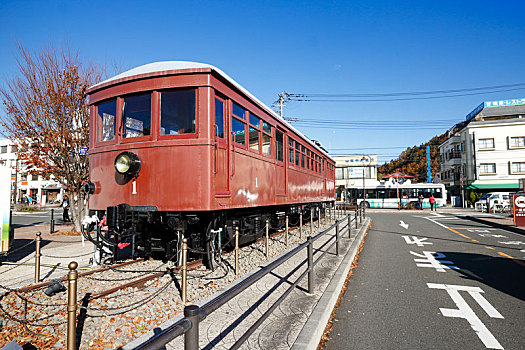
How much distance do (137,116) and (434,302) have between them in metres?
5.50

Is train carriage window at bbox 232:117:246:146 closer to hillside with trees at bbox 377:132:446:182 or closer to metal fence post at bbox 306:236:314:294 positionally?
metal fence post at bbox 306:236:314:294

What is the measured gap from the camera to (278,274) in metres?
5.67

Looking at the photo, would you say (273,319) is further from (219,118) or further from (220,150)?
(219,118)

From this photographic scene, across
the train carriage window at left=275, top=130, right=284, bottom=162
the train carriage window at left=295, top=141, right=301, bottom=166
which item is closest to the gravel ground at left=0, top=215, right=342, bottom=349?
the train carriage window at left=275, top=130, right=284, bottom=162

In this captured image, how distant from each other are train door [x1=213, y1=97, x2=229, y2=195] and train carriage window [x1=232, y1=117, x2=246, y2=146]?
1.12ft

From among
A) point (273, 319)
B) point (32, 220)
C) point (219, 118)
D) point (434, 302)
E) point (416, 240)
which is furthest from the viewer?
point (32, 220)

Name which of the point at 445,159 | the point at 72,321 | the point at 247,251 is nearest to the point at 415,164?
the point at 445,159

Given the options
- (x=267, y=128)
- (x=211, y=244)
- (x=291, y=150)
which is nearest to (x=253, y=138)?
(x=267, y=128)

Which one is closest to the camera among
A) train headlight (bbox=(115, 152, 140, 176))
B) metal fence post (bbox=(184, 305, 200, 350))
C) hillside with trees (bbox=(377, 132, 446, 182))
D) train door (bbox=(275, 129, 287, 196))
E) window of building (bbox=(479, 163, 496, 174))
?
metal fence post (bbox=(184, 305, 200, 350))

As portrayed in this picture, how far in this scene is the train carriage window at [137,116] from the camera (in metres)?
5.63

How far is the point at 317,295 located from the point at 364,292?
1.00 m

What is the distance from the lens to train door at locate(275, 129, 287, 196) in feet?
28.1

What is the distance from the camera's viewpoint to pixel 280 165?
8875 mm

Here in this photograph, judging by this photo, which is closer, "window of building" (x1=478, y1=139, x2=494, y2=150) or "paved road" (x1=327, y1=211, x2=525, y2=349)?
"paved road" (x1=327, y1=211, x2=525, y2=349)
